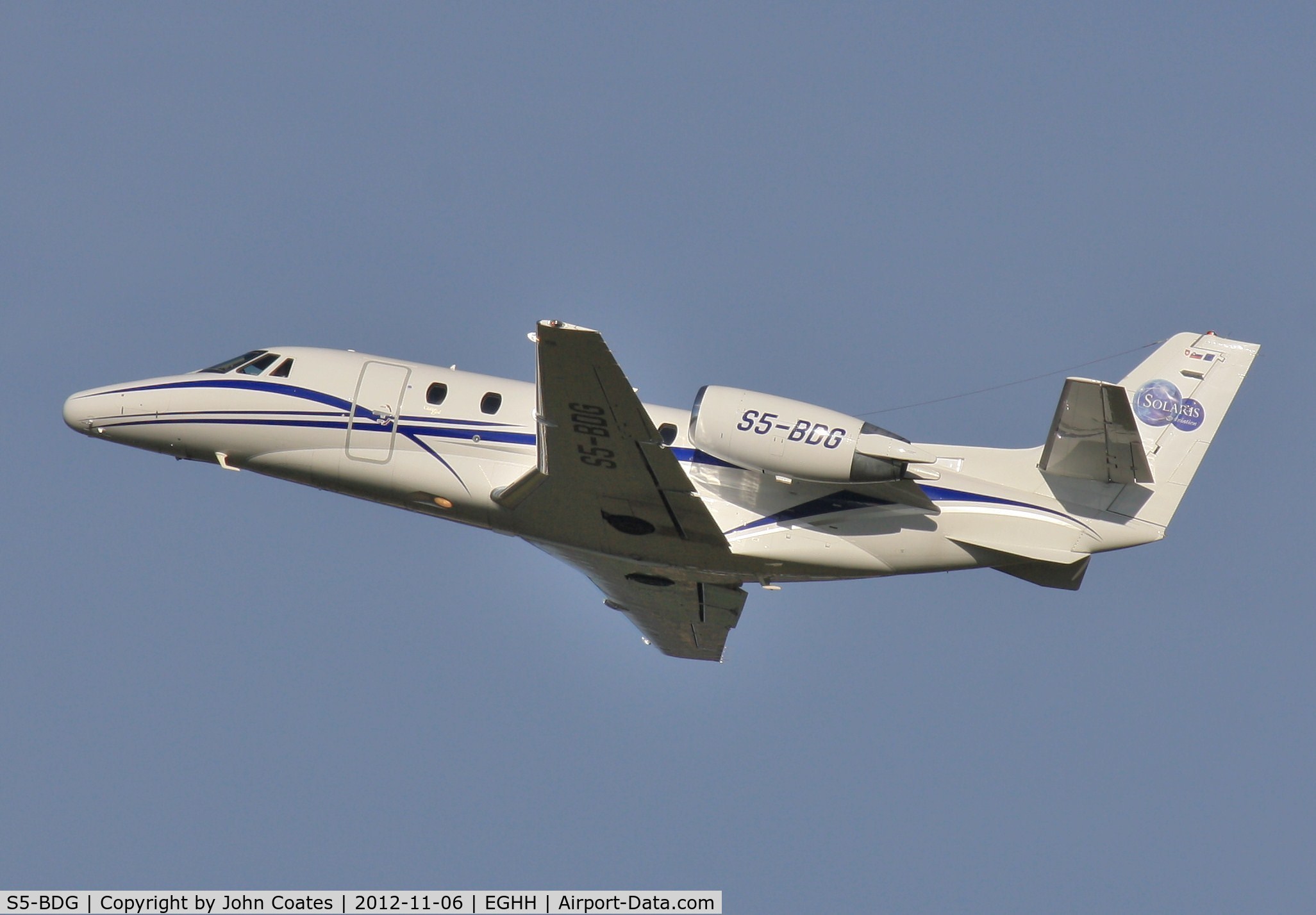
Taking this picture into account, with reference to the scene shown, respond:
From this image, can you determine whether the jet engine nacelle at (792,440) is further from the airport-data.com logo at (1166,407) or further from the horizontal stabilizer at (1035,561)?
the airport-data.com logo at (1166,407)

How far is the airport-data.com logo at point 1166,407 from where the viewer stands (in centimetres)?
2456

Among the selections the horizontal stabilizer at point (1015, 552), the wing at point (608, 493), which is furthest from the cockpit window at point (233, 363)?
the horizontal stabilizer at point (1015, 552)

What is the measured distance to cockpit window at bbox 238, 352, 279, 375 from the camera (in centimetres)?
2725

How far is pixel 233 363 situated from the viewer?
90.7ft

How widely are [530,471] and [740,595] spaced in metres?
6.12

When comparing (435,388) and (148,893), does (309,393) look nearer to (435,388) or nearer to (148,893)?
(435,388)

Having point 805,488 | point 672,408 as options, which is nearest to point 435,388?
point 672,408

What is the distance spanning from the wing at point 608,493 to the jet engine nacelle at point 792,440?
0.87 meters

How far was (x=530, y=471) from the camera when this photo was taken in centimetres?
2373

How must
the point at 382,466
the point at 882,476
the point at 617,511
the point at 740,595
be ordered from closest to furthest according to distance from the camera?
the point at 882,476
the point at 617,511
the point at 382,466
the point at 740,595

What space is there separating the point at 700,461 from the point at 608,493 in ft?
5.58

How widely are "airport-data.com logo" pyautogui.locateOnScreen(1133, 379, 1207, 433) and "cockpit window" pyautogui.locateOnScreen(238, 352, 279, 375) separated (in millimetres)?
14566

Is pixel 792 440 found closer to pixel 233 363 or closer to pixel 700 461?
pixel 700 461

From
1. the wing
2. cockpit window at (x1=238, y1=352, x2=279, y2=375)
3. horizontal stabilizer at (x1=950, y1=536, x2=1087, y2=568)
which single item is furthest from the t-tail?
cockpit window at (x1=238, y1=352, x2=279, y2=375)
